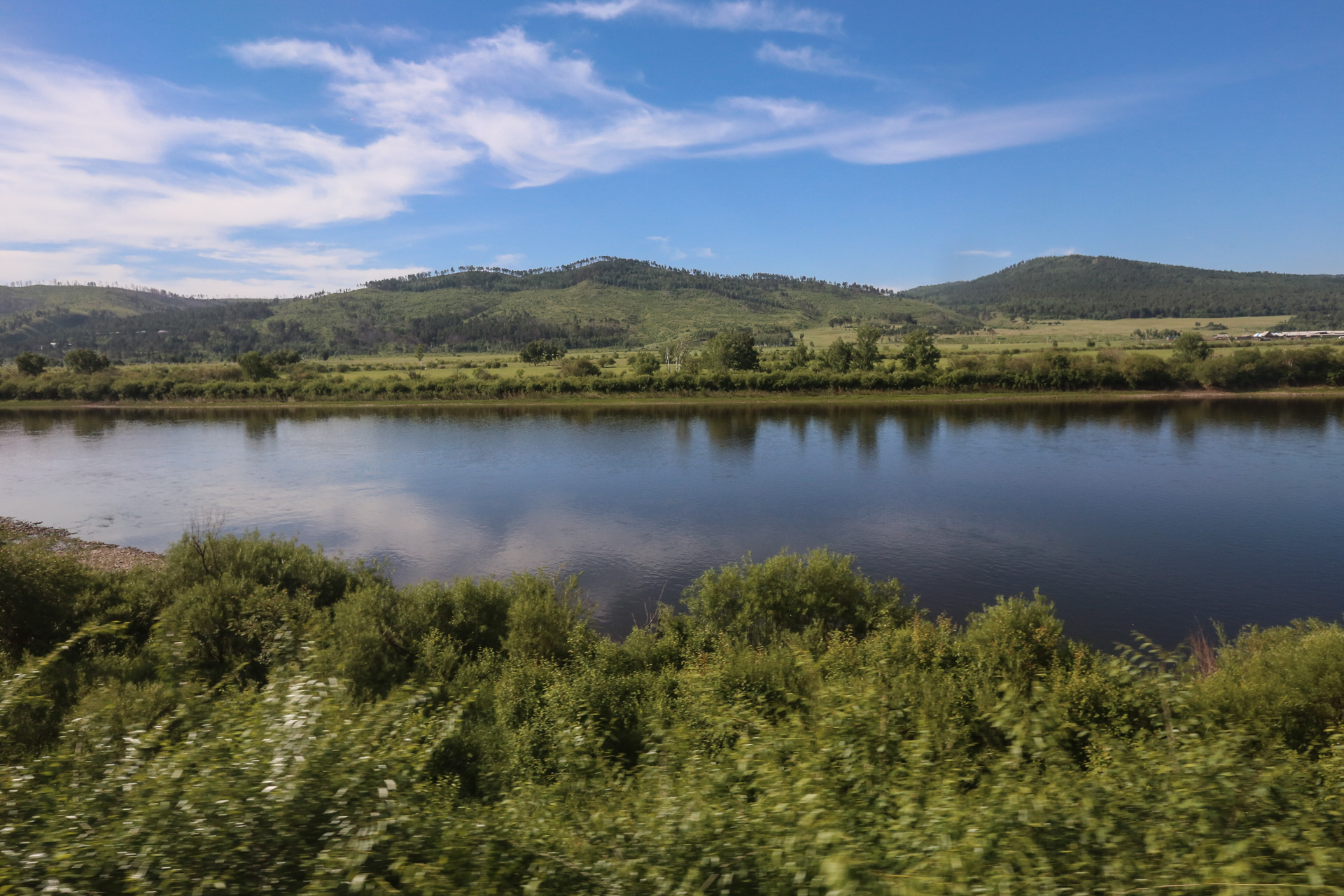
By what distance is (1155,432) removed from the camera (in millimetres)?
54750

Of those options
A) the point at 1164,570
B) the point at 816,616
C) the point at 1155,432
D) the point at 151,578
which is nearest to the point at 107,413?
the point at 151,578

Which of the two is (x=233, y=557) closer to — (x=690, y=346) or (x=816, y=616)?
(x=816, y=616)

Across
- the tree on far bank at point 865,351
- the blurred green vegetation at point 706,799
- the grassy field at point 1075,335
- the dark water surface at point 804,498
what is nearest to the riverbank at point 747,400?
the dark water surface at point 804,498

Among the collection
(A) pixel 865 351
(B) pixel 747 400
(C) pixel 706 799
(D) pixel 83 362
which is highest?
(D) pixel 83 362

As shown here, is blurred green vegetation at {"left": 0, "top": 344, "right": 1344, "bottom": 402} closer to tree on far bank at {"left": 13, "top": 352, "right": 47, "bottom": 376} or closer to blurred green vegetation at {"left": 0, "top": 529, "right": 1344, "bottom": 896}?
tree on far bank at {"left": 13, "top": 352, "right": 47, "bottom": 376}

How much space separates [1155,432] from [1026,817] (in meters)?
62.2

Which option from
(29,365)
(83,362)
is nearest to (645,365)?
(83,362)

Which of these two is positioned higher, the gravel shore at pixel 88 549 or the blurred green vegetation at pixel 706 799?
the blurred green vegetation at pixel 706 799

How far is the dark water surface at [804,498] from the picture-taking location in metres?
25.0

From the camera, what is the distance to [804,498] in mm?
36875

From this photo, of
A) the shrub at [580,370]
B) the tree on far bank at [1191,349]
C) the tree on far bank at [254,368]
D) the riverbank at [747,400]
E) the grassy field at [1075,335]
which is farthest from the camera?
the grassy field at [1075,335]

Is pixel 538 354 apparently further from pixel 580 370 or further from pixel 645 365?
pixel 645 365

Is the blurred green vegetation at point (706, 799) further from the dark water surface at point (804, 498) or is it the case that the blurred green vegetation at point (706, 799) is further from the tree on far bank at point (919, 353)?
the tree on far bank at point (919, 353)

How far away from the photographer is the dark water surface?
81.9ft
